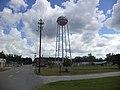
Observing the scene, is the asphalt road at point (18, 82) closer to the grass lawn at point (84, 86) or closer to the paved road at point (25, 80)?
the paved road at point (25, 80)

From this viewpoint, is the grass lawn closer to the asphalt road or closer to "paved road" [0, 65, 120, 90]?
the asphalt road

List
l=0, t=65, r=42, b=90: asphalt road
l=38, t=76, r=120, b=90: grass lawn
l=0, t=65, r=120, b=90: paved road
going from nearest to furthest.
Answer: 1. l=38, t=76, r=120, b=90: grass lawn
2. l=0, t=65, r=42, b=90: asphalt road
3. l=0, t=65, r=120, b=90: paved road

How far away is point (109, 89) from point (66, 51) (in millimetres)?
60993

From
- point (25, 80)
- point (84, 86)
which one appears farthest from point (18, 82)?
point (84, 86)

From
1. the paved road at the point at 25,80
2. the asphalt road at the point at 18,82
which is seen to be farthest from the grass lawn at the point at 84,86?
the paved road at the point at 25,80

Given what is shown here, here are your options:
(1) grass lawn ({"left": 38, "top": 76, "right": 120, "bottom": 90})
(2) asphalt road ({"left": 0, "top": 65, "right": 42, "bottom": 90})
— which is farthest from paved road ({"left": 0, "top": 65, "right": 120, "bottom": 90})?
(1) grass lawn ({"left": 38, "top": 76, "right": 120, "bottom": 90})

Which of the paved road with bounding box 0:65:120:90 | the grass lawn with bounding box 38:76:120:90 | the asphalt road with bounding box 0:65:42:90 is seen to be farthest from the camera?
Answer: the paved road with bounding box 0:65:120:90

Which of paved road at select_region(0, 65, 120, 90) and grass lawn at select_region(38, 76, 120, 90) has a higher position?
paved road at select_region(0, 65, 120, 90)

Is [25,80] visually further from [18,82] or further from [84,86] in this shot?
[84,86]

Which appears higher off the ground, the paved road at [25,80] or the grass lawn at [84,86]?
the paved road at [25,80]

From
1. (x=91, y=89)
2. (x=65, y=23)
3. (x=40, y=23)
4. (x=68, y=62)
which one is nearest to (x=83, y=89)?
(x=91, y=89)

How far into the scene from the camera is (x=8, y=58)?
163 meters

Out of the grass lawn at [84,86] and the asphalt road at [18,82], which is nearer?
the grass lawn at [84,86]

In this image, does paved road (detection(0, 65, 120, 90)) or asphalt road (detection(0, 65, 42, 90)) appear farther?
paved road (detection(0, 65, 120, 90))
